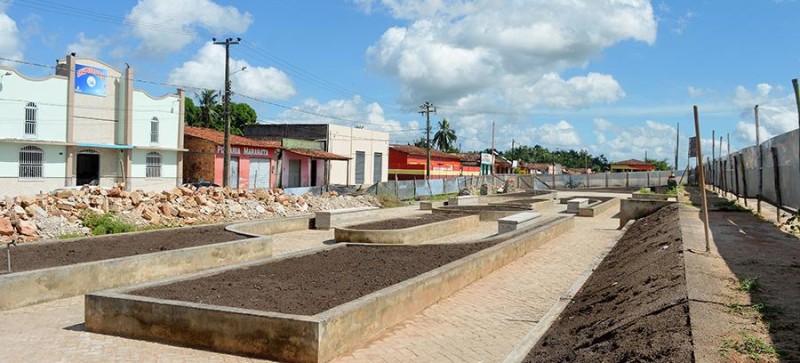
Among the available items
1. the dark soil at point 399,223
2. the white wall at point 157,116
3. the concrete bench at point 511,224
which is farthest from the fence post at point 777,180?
the white wall at point 157,116

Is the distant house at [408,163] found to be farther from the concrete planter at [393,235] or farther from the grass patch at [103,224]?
the grass patch at [103,224]

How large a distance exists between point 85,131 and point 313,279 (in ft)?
83.3

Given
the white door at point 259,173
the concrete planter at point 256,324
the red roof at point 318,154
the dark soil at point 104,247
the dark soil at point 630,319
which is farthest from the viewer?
the red roof at point 318,154

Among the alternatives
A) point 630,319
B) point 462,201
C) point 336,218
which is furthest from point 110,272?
point 462,201

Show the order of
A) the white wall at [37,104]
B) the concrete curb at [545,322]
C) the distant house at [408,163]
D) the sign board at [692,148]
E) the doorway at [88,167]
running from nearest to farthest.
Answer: the concrete curb at [545,322] < the sign board at [692,148] < the white wall at [37,104] < the doorway at [88,167] < the distant house at [408,163]

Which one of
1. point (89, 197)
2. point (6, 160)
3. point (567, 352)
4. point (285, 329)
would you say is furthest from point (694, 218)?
point (6, 160)

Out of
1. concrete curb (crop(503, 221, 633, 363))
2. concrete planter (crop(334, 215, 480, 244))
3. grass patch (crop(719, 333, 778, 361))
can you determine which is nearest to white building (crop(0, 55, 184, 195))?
concrete planter (crop(334, 215, 480, 244))

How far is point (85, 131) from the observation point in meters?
29.8

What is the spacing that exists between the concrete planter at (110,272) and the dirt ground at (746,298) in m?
8.54

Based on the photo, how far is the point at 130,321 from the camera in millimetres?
7023

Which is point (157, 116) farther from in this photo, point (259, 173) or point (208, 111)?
point (208, 111)

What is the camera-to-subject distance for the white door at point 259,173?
38.5 meters

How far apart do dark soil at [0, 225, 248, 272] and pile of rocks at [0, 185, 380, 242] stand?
9.99 ft

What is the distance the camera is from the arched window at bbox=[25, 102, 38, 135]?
89.3 feet
